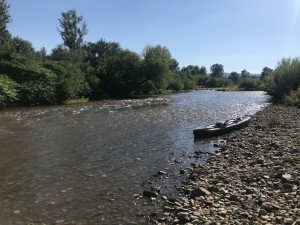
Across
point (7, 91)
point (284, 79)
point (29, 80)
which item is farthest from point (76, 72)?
point (284, 79)

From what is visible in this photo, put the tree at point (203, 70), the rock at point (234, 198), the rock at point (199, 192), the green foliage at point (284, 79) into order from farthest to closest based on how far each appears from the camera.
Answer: the tree at point (203, 70) < the green foliage at point (284, 79) < the rock at point (199, 192) < the rock at point (234, 198)

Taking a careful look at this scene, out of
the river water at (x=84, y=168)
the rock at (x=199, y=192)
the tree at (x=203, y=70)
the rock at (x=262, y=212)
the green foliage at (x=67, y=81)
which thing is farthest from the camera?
the tree at (x=203, y=70)

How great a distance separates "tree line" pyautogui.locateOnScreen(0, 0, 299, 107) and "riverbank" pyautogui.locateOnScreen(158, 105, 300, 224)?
117 ft

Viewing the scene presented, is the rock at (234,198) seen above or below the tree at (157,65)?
below

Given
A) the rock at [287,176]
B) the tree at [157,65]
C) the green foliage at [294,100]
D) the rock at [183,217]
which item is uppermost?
the tree at [157,65]

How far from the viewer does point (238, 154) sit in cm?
1562

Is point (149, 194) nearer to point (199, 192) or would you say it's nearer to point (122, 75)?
point (199, 192)

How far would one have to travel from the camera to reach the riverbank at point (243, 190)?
27.1 feet

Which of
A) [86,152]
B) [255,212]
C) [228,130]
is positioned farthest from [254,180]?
[228,130]

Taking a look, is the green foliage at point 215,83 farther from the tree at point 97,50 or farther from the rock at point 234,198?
the rock at point 234,198

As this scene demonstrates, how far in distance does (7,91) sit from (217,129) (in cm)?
3107

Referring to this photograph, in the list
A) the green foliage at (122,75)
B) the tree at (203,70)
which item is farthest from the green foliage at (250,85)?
the tree at (203,70)

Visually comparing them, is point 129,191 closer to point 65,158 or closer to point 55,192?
point 55,192

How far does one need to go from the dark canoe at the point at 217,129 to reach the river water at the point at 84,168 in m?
0.64
